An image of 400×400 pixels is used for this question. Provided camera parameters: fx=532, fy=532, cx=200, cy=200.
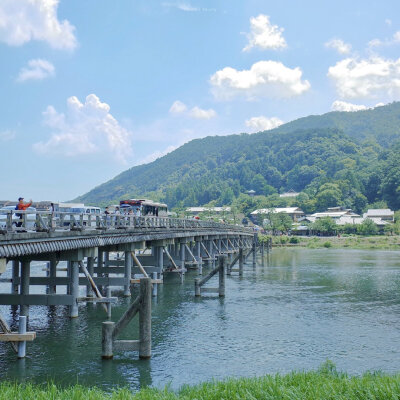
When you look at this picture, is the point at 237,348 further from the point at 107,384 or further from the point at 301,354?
the point at 107,384

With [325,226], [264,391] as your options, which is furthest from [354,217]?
[264,391]

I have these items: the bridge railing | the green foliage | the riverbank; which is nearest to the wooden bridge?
the bridge railing

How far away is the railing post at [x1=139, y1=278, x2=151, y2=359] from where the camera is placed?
18.3 m

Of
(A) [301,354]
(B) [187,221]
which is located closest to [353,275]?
(B) [187,221]

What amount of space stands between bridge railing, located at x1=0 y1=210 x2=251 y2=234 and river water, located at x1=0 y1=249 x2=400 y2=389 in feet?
15.0

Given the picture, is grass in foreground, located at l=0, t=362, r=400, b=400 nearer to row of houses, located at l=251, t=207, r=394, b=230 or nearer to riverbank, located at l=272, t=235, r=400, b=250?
riverbank, located at l=272, t=235, r=400, b=250

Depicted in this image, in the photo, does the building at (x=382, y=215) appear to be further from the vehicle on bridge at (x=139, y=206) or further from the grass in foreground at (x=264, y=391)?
the grass in foreground at (x=264, y=391)

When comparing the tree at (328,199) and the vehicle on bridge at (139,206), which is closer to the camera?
the vehicle on bridge at (139,206)

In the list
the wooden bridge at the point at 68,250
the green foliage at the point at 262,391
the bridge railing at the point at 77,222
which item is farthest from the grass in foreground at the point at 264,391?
the bridge railing at the point at 77,222

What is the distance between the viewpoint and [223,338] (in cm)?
2319

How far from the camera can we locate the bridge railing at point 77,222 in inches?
714

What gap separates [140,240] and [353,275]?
90.5ft

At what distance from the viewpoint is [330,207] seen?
19300cm

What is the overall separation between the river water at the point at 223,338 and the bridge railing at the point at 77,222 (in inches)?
181
